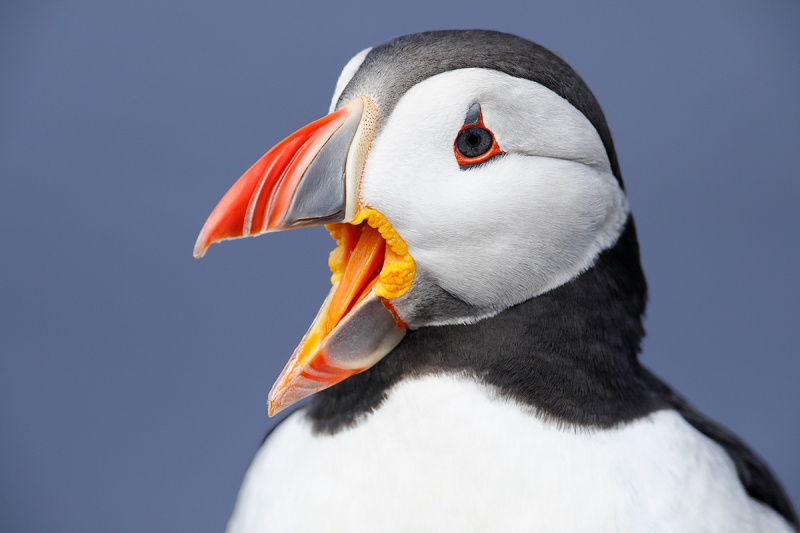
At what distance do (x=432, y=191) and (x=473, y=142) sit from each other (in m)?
0.10

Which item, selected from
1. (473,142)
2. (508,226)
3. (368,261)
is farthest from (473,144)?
(368,261)

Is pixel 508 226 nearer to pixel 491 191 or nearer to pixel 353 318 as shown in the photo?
pixel 491 191

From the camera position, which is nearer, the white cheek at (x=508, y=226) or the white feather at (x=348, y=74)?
the white cheek at (x=508, y=226)

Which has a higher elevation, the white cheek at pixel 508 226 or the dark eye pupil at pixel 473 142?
the dark eye pupil at pixel 473 142

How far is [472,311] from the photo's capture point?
1416 millimetres

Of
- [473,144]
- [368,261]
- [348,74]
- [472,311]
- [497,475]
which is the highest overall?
[348,74]

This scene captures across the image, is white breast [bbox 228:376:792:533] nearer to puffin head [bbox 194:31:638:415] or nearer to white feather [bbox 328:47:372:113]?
puffin head [bbox 194:31:638:415]

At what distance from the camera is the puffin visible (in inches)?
51.1

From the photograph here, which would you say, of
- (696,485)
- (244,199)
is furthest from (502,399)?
(244,199)

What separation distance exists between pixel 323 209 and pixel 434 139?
202 mm

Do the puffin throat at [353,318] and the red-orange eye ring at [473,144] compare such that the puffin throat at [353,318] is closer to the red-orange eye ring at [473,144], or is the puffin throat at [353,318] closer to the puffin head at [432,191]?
the puffin head at [432,191]

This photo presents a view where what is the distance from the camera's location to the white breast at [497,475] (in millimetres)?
1426

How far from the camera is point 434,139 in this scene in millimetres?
1285

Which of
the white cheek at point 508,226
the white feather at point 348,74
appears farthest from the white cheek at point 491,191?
the white feather at point 348,74
